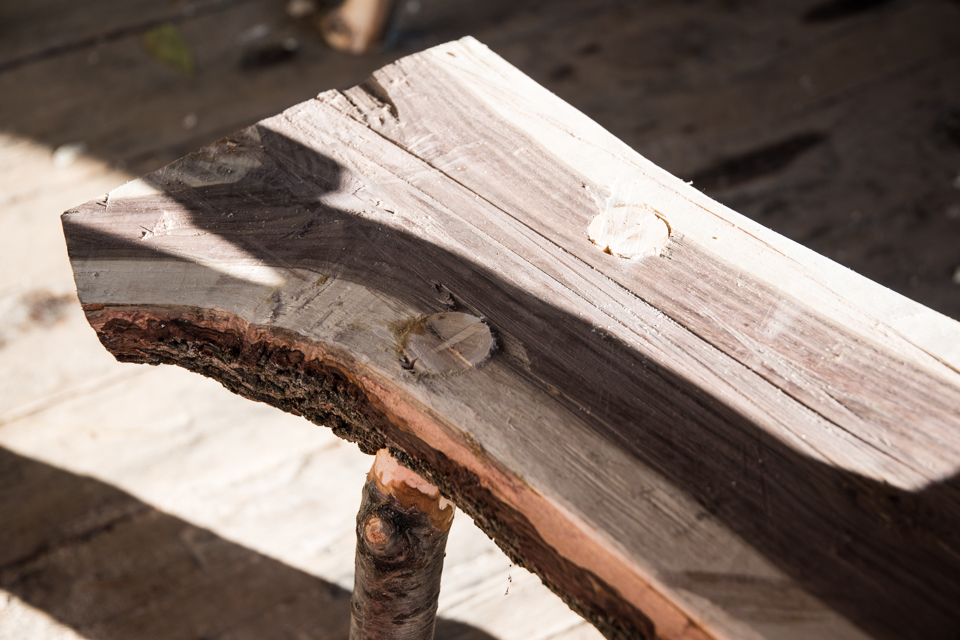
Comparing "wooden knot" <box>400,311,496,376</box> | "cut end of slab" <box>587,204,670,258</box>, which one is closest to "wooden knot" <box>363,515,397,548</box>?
"wooden knot" <box>400,311,496,376</box>

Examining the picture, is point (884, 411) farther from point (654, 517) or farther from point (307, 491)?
point (307, 491)

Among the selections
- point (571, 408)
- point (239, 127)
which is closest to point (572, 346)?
point (571, 408)

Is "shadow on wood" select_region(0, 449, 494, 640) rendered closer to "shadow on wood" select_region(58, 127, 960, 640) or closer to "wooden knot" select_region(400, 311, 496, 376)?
"shadow on wood" select_region(58, 127, 960, 640)

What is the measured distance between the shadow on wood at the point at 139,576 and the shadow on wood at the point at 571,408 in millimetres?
576

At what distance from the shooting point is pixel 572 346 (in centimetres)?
63

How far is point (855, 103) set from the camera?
6.21ft

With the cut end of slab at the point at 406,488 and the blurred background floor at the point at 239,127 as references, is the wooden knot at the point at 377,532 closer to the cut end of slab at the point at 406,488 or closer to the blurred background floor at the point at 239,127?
the cut end of slab at the point at 406,488

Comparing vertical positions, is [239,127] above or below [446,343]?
below

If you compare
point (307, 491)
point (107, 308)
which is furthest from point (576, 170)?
point (307, 491)

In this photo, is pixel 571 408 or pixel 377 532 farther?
pixel 377 532

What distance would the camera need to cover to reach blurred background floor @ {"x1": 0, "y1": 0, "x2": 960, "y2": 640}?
3.88 ft

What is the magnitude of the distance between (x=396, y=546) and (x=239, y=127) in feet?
4.42

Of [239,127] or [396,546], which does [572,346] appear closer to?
[396,546]

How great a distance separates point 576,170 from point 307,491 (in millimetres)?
811
